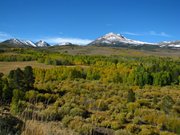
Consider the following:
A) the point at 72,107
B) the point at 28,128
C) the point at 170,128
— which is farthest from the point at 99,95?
the point at 28,128

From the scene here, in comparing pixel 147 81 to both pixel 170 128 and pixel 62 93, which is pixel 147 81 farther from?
pixel 170 128

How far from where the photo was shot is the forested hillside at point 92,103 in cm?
2146

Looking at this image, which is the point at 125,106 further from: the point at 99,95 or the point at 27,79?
the point at 27,79

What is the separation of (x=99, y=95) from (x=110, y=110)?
1524 centimetres

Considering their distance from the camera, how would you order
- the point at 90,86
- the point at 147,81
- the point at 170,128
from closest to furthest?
the point at 170,128, the point at 90,86, the point at 147,81

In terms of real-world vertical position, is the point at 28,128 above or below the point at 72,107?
above

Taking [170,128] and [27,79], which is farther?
[27,79]

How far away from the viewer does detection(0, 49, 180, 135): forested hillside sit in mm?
21461

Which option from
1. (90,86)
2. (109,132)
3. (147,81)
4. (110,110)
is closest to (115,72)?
(147,81)

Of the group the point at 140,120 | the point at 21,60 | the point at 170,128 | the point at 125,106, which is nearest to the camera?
the point at 170,128

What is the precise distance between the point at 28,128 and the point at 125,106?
3890 centimetres

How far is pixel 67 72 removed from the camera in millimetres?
84812

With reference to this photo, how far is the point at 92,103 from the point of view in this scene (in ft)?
160

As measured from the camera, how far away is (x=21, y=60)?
12412 centimetres
